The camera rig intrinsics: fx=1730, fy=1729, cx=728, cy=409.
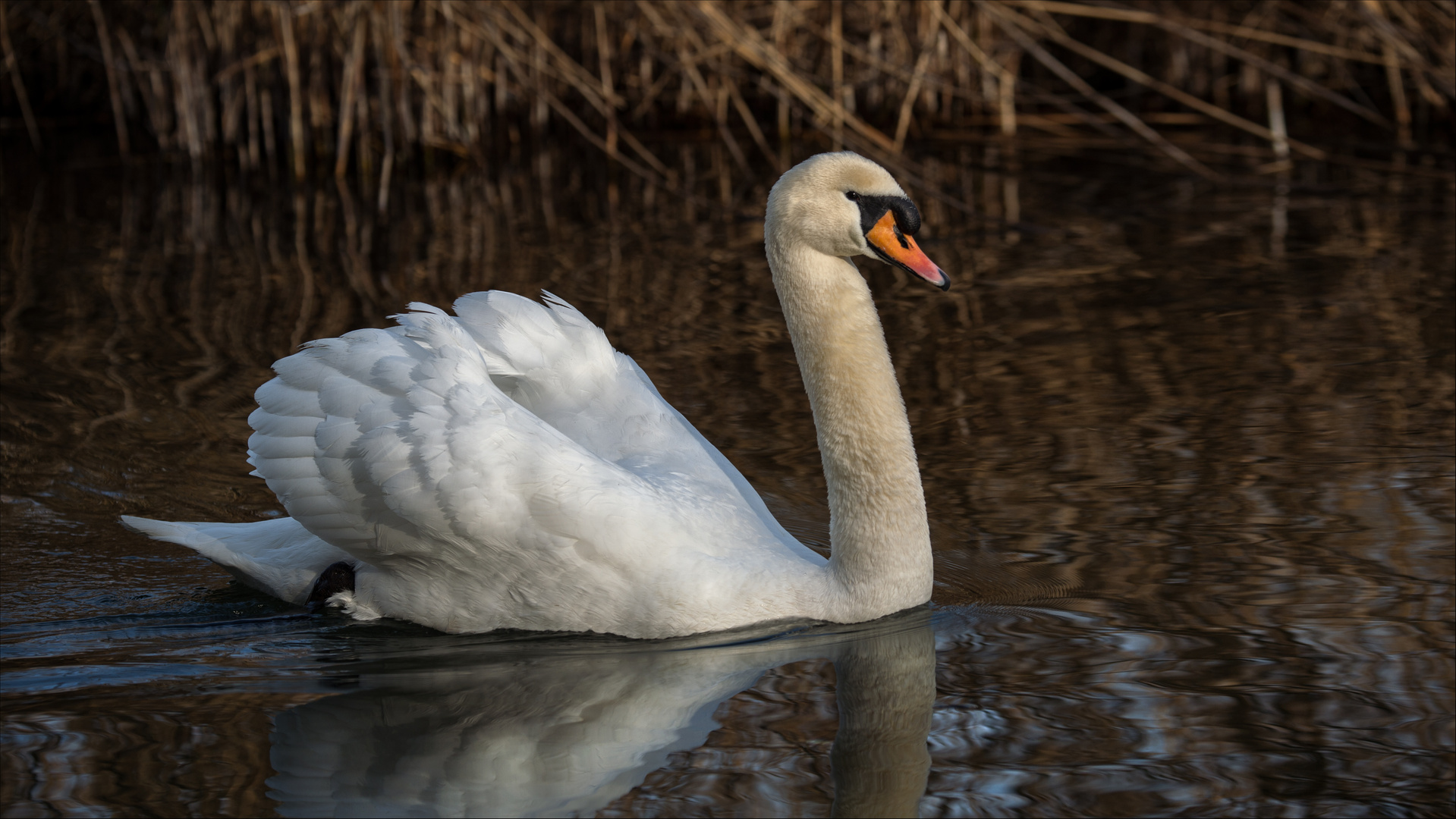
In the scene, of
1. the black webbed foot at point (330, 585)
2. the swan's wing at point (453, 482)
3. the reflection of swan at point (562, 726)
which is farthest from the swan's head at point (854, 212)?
the black webbed foot at point (330, 585)

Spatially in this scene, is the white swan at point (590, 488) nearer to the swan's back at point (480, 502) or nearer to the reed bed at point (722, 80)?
the swan's back at point (480, 502)

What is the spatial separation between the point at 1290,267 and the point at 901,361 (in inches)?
105

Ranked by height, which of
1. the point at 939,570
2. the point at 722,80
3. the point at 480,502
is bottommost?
the point at 939,570

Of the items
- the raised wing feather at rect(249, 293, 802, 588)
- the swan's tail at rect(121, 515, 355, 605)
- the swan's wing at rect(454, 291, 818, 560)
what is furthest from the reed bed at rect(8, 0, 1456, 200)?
the swan's tail at rect(121, 515, 355, 605)

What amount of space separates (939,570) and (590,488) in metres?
1.20

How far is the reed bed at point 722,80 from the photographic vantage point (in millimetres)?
11117

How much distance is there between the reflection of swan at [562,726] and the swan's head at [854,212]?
100cm

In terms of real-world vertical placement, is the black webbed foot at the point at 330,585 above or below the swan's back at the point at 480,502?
below

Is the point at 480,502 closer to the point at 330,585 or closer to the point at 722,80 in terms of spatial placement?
the point at 330,585

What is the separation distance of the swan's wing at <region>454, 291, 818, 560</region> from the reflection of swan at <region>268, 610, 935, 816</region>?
699 mm

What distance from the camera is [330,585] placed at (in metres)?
4.93

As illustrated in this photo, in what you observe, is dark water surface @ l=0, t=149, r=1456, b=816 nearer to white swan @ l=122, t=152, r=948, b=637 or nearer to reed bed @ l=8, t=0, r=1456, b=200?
white swan @ l=122, t=152, r=948, b=637

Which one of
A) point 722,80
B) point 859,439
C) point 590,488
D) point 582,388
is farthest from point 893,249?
point 722,80

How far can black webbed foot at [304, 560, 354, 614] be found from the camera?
4.93m
